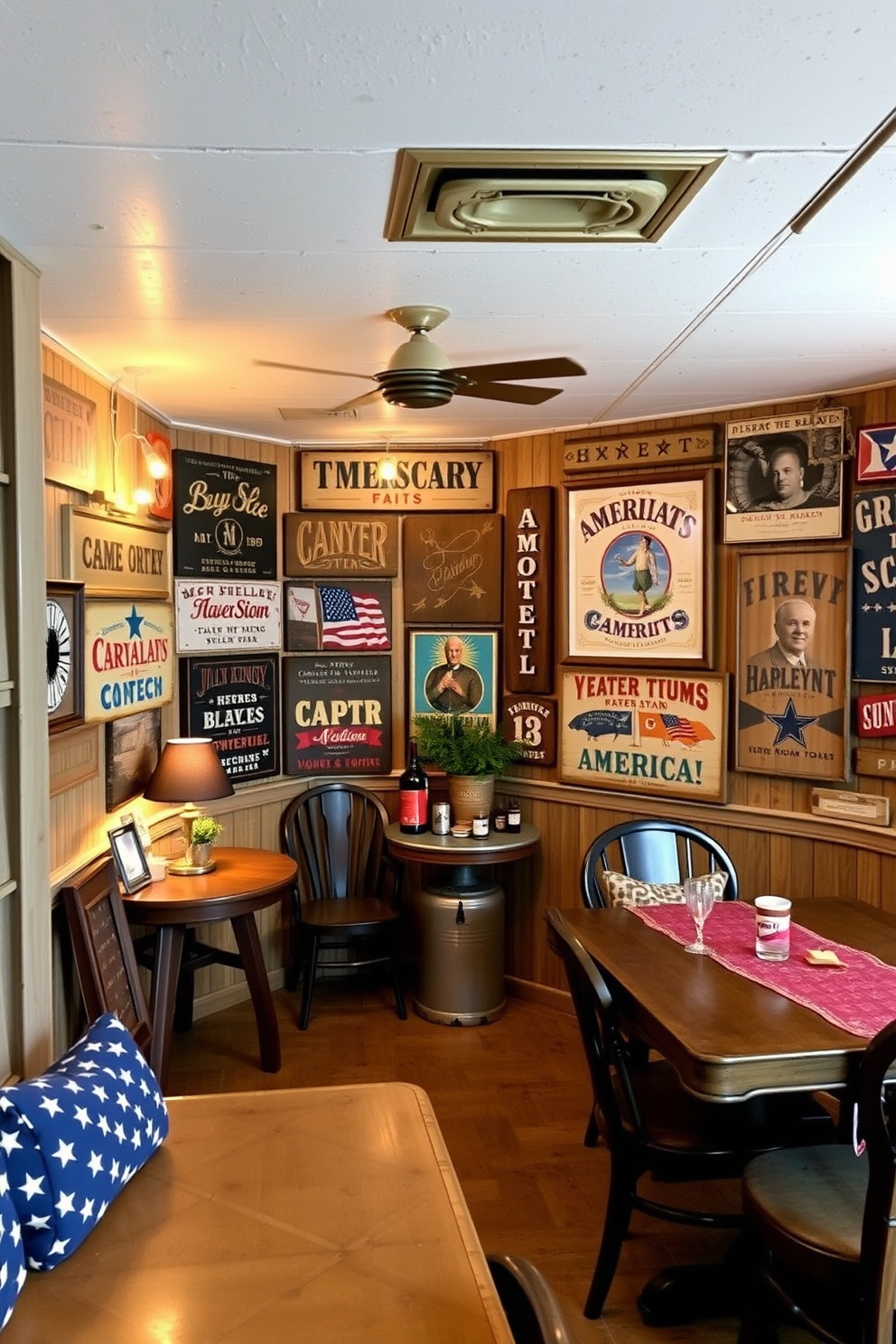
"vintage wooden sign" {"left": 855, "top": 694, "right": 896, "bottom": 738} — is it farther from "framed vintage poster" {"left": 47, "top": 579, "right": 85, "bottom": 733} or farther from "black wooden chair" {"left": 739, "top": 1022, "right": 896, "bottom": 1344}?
"framed vintage poster" {"left": 47, "top": 579, "right": 85, "bottom": 733}

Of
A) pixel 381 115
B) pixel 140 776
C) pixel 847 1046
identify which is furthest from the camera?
pixel 140 776

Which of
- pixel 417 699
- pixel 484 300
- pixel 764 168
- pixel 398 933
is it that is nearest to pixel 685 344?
pixel 484 300

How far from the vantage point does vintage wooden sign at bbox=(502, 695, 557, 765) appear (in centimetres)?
427

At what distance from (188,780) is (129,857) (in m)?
0.34

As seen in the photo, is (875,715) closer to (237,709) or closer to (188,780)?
(188,780)

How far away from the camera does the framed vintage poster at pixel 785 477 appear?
3453 millimetres

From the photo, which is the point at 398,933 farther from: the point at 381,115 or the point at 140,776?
the point at 381,115

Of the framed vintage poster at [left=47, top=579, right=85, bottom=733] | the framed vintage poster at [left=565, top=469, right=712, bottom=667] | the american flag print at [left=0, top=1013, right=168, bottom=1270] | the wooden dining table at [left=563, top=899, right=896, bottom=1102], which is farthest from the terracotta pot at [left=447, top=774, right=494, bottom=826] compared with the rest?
the american flag print at [left=0, top=1013, right=168, bottom=1270]

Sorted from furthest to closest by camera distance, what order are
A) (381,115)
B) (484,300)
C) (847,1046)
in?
(484,300) < (847,1046) < (381,115)

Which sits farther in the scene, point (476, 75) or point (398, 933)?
point (398, 933)

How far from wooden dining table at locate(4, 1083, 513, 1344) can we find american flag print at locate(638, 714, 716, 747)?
2277 mm

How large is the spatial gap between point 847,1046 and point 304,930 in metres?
2.55

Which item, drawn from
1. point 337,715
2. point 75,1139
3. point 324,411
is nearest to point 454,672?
point 337,715

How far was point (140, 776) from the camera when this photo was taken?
3549mm
